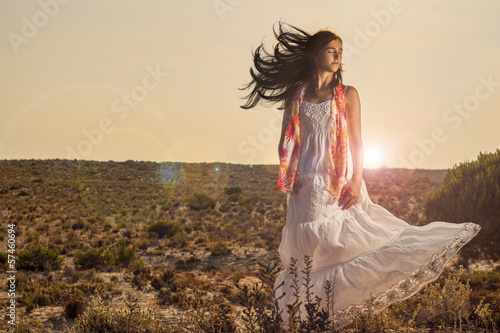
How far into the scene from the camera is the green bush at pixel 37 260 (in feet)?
36.5

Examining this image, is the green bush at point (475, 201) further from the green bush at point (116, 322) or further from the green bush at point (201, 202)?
the green bush at point (201, 202)

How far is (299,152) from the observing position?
4523 millimetres

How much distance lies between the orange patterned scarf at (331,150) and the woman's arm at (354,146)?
A: 2.8 inches

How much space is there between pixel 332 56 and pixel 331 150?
0.94 metres

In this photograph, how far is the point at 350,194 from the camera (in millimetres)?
4477

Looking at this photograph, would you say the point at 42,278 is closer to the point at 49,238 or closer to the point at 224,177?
the point at 49,238

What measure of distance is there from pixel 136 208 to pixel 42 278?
16.7m

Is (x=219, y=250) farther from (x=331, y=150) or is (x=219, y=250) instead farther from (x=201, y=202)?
(x=201, y=202)

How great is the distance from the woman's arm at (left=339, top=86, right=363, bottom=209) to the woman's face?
0.27m

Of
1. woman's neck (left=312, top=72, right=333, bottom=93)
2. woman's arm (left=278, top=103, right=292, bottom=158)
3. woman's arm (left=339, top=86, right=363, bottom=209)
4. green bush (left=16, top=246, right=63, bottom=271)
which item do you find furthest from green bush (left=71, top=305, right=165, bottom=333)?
green bush (left=16, top=246, right=63, bottom=271)

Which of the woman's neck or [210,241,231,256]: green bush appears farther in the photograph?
[210,241,231,256]: green bush

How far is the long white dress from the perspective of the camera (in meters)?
4.07

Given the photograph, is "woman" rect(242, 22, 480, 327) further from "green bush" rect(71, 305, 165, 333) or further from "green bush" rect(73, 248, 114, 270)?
"green bush" rect(73, 248, 114, 270)

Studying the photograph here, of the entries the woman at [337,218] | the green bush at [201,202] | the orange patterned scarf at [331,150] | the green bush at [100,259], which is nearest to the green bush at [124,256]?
the green bush at [100,259]
